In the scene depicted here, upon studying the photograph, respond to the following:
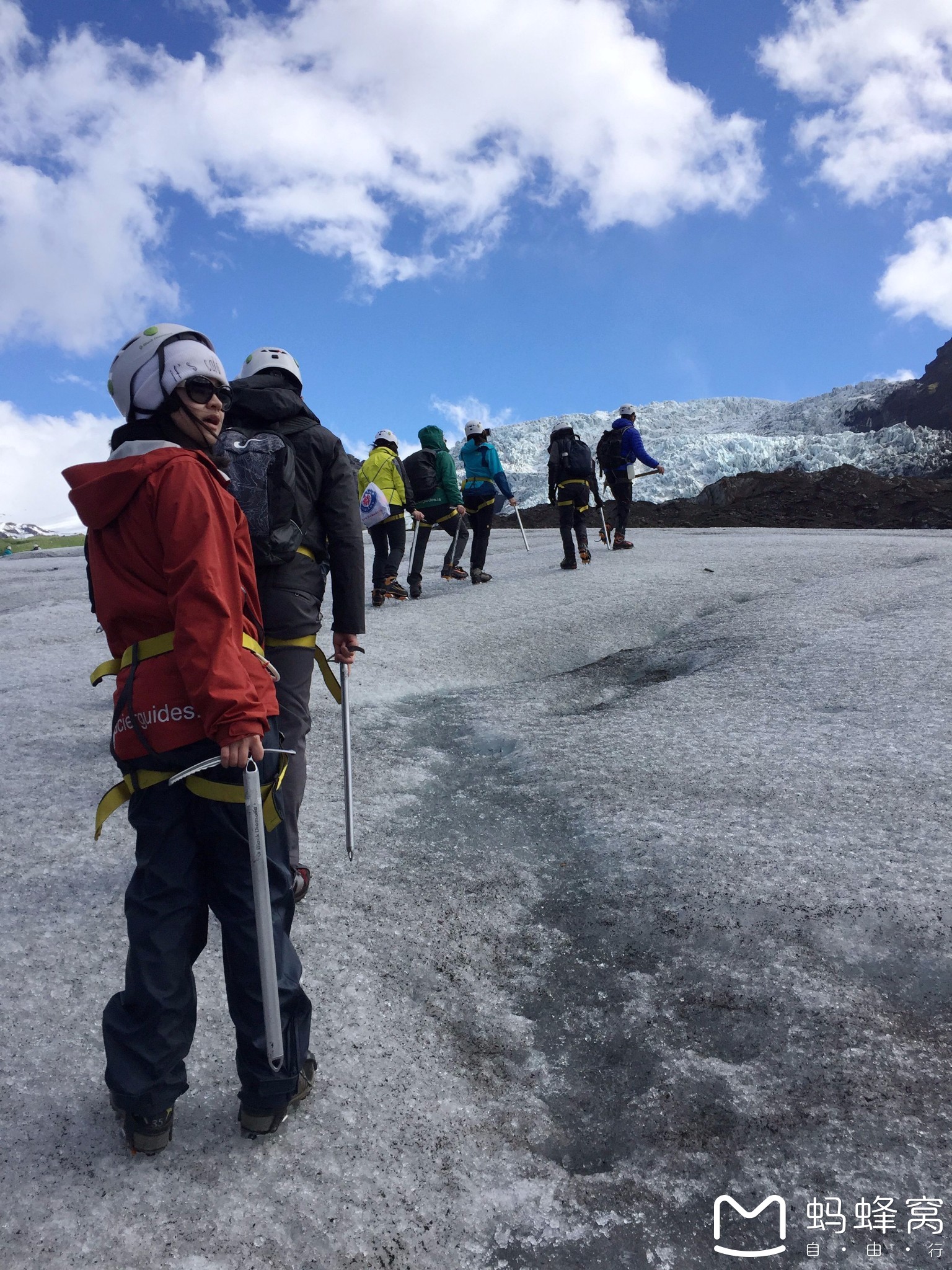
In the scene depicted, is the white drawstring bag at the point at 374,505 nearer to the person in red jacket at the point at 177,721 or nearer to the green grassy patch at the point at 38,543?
the person in red jacket at the point at 177,721

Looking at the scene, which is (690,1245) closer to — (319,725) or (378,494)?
(319,725)

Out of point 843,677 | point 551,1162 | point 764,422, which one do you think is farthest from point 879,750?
point 764,422

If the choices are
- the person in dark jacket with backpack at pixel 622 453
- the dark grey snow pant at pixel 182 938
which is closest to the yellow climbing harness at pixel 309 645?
the dark grey snow pant at pixel 182 938

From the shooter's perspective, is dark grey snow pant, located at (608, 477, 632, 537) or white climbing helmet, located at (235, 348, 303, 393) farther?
dark grey snow pant, located at (608, 477, 632, 537)

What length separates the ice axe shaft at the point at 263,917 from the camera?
6.65 ft

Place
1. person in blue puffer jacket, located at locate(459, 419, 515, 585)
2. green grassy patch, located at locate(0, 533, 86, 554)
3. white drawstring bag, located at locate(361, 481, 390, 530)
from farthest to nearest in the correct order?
green grassy patch, located at locate(0, 533, 86, 554) < person in blue puffer jacket, located at locate(459, 419, 515, 585) < white drawstring bag, located at locate(361, 481, 390, 530)

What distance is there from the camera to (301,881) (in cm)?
350

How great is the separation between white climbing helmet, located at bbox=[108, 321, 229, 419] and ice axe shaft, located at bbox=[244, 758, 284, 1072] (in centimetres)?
100

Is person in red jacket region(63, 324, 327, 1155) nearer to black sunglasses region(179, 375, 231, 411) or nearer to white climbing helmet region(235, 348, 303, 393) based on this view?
black sunglasses region(179, 375, 231, 411)

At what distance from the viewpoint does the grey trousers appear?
3.27m

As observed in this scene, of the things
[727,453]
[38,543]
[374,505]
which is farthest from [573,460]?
[38,543]

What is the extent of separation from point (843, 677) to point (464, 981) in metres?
4.01

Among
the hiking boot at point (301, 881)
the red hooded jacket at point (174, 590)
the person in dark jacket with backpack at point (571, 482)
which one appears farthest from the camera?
the person in dark jacket with backpack at point (571, 482)

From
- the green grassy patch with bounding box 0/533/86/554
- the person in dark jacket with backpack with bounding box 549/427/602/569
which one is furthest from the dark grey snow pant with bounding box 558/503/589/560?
the green grassy patch with bounding box 0/533/86/554
